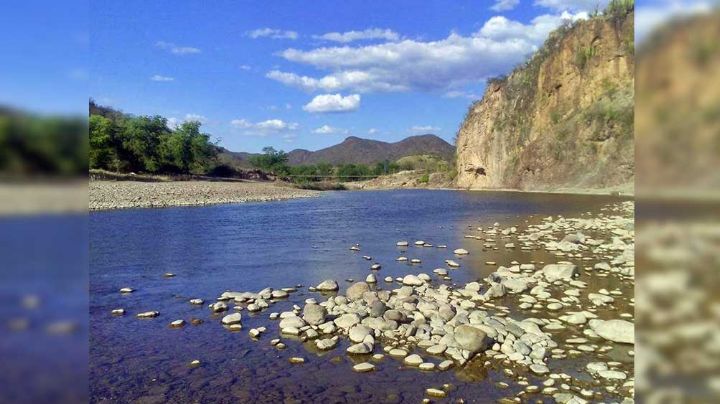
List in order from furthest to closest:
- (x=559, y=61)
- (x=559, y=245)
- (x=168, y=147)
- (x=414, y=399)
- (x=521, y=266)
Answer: (x=168, y=147) → (x=559, y=61) → (x=559, y=245) → (x=521, y=266) → (x=414, y=399)

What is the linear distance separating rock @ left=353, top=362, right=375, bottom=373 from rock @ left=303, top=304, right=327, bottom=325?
174 cm

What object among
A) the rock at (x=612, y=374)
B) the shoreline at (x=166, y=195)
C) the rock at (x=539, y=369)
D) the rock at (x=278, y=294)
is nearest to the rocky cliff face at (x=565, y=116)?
the shoreline at (x=166, y=195)

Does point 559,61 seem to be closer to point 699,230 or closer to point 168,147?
point 168,147

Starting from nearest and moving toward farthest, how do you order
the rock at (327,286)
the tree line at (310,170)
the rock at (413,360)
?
the rock at (413,360) < the rock at (327,286) < the tree line at (310,170)

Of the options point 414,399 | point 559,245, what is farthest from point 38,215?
point 559,245

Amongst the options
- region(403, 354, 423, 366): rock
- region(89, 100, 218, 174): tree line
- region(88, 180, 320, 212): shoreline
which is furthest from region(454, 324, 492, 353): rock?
region(89, 100, 218, 174): tree line

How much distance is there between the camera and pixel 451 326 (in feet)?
25.9

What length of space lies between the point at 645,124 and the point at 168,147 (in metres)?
66.1

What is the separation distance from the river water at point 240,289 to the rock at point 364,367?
0.10m

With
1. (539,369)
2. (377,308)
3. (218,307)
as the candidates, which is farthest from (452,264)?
(539,369)

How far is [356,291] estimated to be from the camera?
10.1m

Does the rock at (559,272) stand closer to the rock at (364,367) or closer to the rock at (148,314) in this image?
the rock at (364,367)

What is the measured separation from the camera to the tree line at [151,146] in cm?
5547

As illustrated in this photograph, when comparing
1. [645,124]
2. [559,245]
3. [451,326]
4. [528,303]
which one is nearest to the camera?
[645,124]
